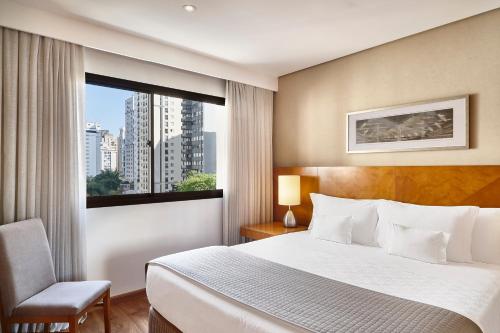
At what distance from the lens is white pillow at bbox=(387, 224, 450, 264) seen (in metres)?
2.25

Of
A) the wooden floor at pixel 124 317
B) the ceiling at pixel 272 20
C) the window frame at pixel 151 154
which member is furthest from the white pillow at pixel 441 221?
the wooden floor at pixel 124 317

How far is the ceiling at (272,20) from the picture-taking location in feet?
7.86

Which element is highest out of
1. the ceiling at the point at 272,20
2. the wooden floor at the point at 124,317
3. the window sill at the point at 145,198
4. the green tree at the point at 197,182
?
the ceiling at the point at 272,20

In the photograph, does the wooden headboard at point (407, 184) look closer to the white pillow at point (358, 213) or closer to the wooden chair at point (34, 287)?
the white pillow at point (358, 213)

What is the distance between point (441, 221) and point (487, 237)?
0.31 m

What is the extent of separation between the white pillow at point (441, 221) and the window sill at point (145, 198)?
2006 millimetres

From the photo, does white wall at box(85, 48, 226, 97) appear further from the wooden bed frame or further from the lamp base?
the lamp base

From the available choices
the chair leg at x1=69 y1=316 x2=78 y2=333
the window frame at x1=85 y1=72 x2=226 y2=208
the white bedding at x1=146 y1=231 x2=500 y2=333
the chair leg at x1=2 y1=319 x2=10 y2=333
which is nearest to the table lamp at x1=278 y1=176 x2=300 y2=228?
the window frame at x1=85 y1=72 x2=226 y2=208

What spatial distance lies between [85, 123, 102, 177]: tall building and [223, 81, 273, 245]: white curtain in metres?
1.45

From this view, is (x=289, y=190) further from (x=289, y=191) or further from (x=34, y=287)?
(x=34, y=287)

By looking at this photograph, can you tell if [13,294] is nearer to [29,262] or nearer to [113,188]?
[29,262]

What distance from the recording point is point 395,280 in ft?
6.36

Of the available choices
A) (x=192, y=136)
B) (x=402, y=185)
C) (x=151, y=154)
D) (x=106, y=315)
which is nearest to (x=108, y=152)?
(x=151, y=154)

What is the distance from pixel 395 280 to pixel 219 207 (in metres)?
2.37
